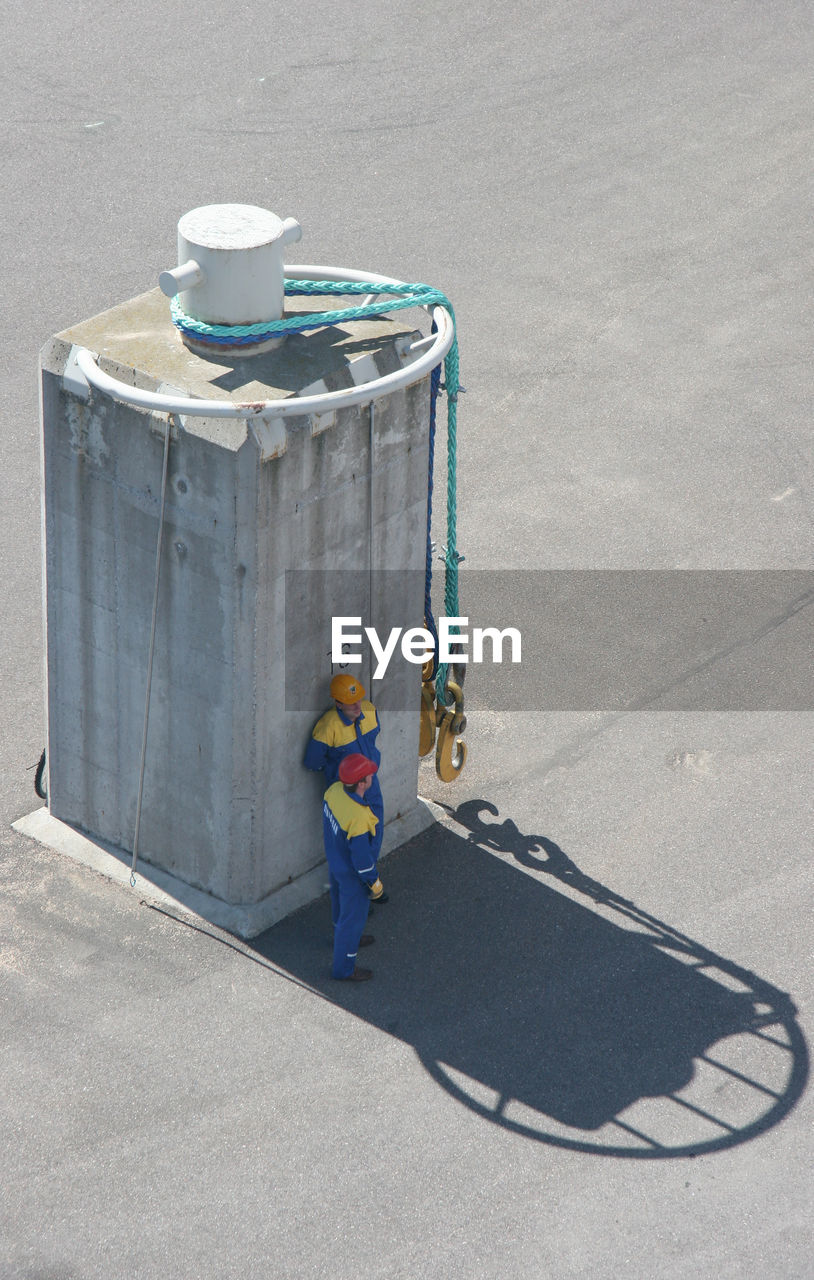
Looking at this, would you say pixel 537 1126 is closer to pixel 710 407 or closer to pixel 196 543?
pixel 196 543

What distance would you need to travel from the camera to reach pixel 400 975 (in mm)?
10508

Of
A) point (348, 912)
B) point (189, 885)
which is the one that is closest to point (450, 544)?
point (348, 912)

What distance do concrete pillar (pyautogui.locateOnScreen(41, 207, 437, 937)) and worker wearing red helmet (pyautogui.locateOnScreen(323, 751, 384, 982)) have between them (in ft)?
1.61

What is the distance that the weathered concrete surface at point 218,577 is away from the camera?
31.5 ft

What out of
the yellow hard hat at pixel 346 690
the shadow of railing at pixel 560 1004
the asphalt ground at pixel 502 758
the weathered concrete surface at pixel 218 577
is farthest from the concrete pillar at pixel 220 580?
the shadow of railing at pixel 560 1004

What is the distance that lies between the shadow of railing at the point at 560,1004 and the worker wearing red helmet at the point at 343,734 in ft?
2.74

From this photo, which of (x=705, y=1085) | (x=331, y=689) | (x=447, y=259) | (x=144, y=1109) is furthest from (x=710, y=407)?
(x=144, y=1109)

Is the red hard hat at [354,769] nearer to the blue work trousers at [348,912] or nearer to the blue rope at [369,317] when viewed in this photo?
the blue work trousers at [348,912]

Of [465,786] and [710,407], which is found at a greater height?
[710,407]

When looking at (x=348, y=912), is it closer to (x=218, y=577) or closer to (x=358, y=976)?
(x=358, y=976)

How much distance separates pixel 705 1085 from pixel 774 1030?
63 cm

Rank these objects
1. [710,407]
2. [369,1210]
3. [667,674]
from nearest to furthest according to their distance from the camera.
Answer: [369,1210] → [667,674] → [710,407]

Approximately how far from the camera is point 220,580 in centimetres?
973

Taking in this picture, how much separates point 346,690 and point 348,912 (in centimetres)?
129
